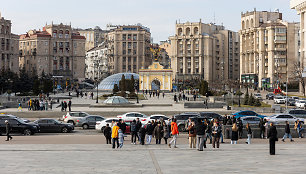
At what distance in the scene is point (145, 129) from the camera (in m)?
21.4

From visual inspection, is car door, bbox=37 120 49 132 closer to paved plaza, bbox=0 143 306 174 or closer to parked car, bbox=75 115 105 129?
parked car, bbox=75 115 105 129

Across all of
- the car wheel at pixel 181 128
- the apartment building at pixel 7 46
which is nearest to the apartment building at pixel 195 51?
the apartment building at pixel 7 46

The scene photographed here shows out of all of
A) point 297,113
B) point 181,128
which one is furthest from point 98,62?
point 181,128

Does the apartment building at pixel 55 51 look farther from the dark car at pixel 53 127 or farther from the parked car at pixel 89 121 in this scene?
the dark car at pixel 53 127

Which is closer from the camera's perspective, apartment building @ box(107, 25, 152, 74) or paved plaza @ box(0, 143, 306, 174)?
paved plaza @ box(0, 143, 306, 174)

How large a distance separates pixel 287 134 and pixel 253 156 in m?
7.51

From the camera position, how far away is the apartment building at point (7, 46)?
110 meters

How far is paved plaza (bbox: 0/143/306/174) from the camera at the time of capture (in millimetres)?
14344

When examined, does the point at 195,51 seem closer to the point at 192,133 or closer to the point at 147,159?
the point at 192,133

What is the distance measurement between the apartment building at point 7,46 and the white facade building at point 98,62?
34454 millimetres

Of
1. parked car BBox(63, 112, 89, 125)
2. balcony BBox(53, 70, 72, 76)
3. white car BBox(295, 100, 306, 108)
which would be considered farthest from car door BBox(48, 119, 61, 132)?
balcony BBox(53, 70, 72, 76)

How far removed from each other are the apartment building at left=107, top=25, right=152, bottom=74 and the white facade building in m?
5.44

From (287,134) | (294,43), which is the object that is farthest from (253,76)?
(287,134)

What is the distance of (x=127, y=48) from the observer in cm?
14712
